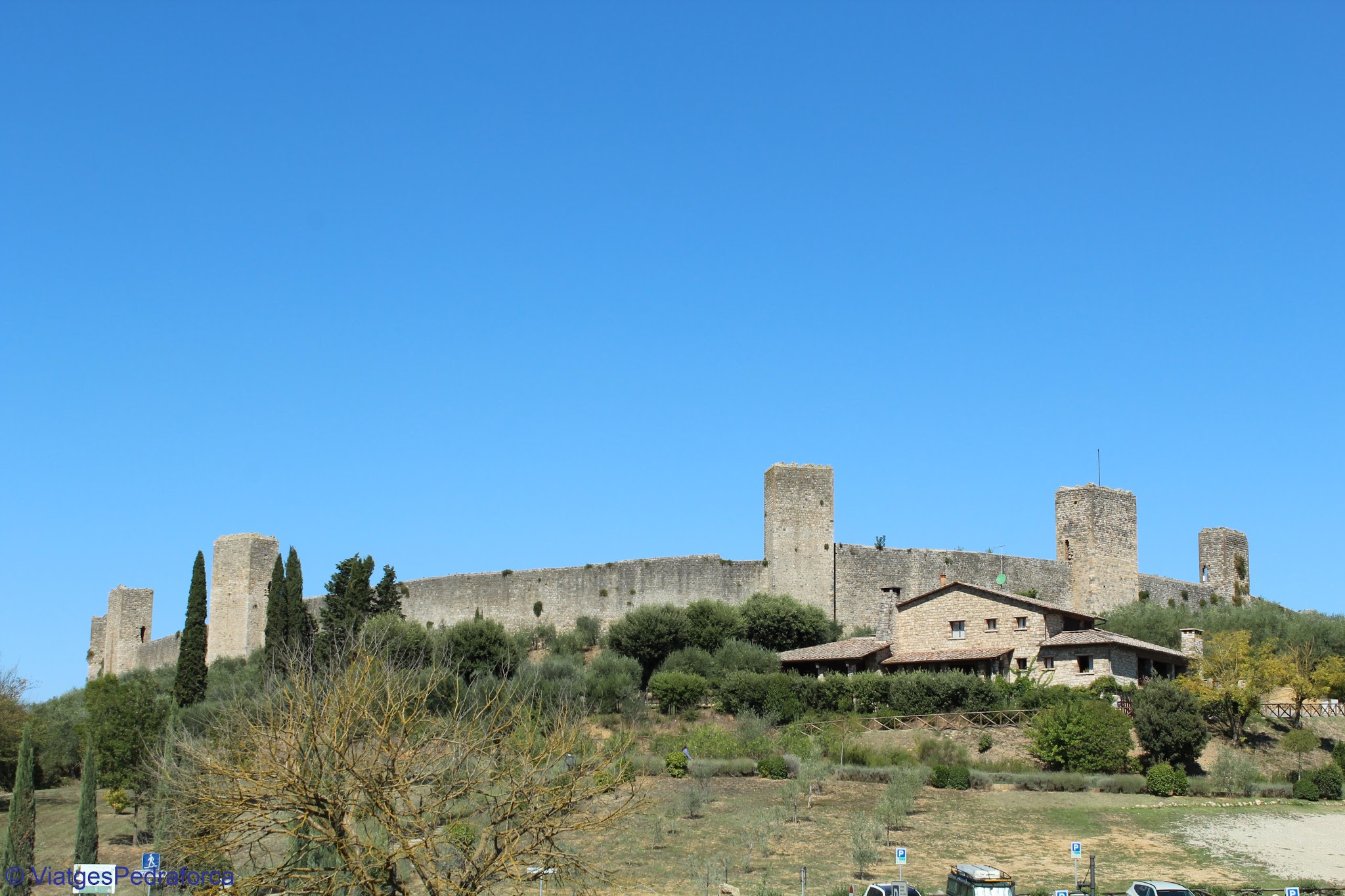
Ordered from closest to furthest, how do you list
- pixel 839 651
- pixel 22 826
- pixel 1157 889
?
pixel 1157 889
pixel 22 826
pixel 839 651

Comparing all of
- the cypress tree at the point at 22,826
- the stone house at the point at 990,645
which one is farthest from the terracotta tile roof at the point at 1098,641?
the cypress tree at the point at 22,826

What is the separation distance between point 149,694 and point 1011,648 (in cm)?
2420

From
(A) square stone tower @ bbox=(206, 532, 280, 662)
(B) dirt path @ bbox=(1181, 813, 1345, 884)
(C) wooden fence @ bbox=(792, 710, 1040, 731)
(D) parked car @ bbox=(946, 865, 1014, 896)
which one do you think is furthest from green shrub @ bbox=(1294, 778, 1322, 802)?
(A) square stone tower @ bbox=(206, 532, 280, 662)

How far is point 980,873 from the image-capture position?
18.4 metres

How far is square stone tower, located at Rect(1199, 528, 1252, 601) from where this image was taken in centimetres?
5472

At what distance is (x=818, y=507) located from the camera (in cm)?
4725

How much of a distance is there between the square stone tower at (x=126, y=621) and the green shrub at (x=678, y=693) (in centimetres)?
3621

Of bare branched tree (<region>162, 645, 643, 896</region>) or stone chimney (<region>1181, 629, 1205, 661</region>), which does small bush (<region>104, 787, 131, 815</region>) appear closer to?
bare branched tree (<region>162, 645, 643, 896</region>)

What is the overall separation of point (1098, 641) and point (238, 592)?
110ft

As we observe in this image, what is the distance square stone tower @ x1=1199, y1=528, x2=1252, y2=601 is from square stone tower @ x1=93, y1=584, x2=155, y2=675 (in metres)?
47.2

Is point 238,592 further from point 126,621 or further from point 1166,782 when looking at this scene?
point 1166,782

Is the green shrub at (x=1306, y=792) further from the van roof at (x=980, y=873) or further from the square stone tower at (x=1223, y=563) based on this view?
the square stone tower at (x=1223, y=563)

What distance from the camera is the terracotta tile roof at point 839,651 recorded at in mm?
40219

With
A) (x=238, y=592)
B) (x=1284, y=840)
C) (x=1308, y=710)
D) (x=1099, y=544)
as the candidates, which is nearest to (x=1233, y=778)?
(x=1284, y=840)
